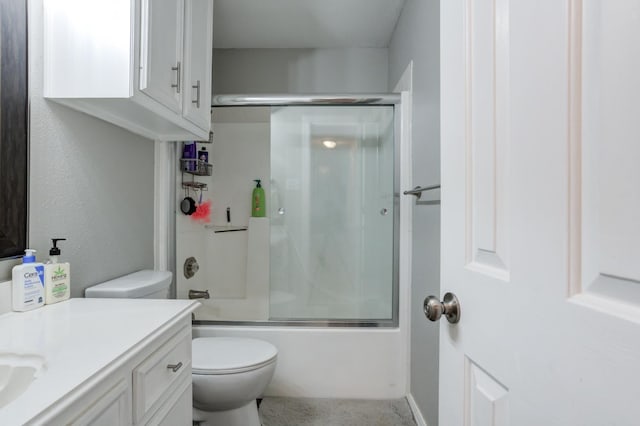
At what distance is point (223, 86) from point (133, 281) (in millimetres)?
1855

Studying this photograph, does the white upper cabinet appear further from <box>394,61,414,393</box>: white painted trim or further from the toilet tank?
<box>394,61,414,393</box>: white painted trim

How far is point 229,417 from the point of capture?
1.50 m

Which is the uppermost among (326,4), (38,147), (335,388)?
(326,4)

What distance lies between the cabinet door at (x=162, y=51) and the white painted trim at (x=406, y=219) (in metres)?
1.23

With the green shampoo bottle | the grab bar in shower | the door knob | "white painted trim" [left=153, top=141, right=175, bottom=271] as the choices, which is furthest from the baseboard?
the green shampoo bottle

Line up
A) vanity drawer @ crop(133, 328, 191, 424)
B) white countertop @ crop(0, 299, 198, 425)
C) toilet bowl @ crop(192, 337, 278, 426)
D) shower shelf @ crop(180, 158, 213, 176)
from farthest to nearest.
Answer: shower shelf @ crop(180, 158, 213, 176)
toilet bowl @ crop(192, 337, 278, 426)
vanity drawer @ crop(133, 328, 191, 424)
white countertop @ crop(0, 299, 198, 425)

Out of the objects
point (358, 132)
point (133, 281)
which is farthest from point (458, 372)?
point (358, 132)

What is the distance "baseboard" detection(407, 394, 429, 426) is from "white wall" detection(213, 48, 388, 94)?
216cm

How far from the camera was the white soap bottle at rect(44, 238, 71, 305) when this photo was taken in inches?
40.5

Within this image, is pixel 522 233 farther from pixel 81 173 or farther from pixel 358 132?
pixel 358 132

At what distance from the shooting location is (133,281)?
4.62 feet

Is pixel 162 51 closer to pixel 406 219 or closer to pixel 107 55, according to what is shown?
pixel 107 55

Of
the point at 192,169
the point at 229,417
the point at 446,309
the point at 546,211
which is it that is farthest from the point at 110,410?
the point at 192,169

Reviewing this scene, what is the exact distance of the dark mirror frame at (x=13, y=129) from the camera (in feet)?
3.10
